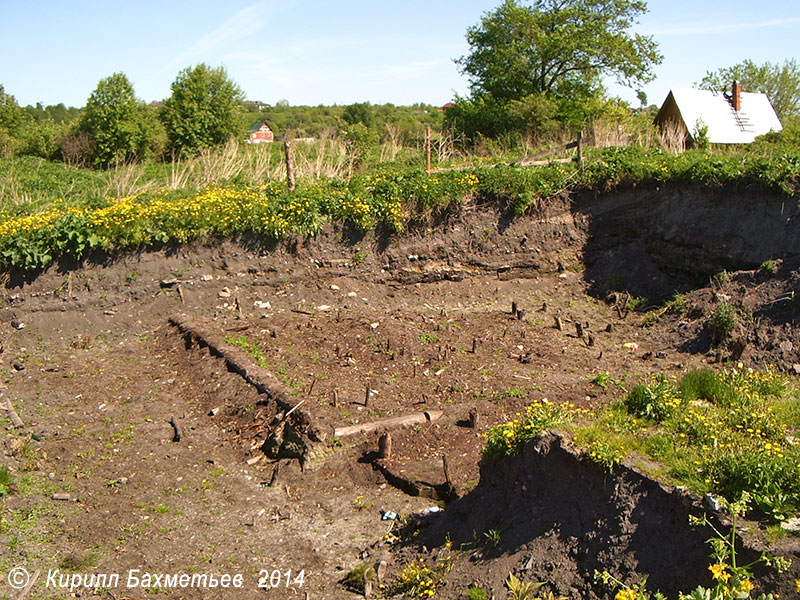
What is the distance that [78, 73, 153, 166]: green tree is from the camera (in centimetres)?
2702

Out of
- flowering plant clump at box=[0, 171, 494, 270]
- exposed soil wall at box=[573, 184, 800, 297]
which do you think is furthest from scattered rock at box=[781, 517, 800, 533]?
flowering plant clump at box=[0, 171, 494, 270]

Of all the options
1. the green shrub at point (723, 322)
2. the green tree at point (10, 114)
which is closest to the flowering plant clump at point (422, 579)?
the green shrub at point (723, 322)

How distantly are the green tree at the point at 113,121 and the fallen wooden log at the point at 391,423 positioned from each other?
22270mm

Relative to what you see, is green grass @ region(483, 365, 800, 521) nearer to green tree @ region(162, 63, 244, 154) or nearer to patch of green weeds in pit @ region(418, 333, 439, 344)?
patch of green weeds in pit @ region(418, 333, 439, 344)

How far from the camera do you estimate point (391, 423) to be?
787 centimetres

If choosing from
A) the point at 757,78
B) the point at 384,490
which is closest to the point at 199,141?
the point at 384,490

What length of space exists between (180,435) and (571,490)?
4737mm

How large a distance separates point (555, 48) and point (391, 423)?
20.3 m

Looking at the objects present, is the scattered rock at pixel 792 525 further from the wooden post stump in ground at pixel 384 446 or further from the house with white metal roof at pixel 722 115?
the house with white metal roof at pixel 722 115

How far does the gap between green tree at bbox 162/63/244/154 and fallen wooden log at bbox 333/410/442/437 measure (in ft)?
76.6

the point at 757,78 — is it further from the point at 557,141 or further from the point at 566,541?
the point at 566,541

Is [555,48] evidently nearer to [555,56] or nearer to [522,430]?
[555,56]

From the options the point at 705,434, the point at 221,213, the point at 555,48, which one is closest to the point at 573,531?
the point at 705,434

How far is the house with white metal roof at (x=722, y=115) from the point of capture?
24.0 m
